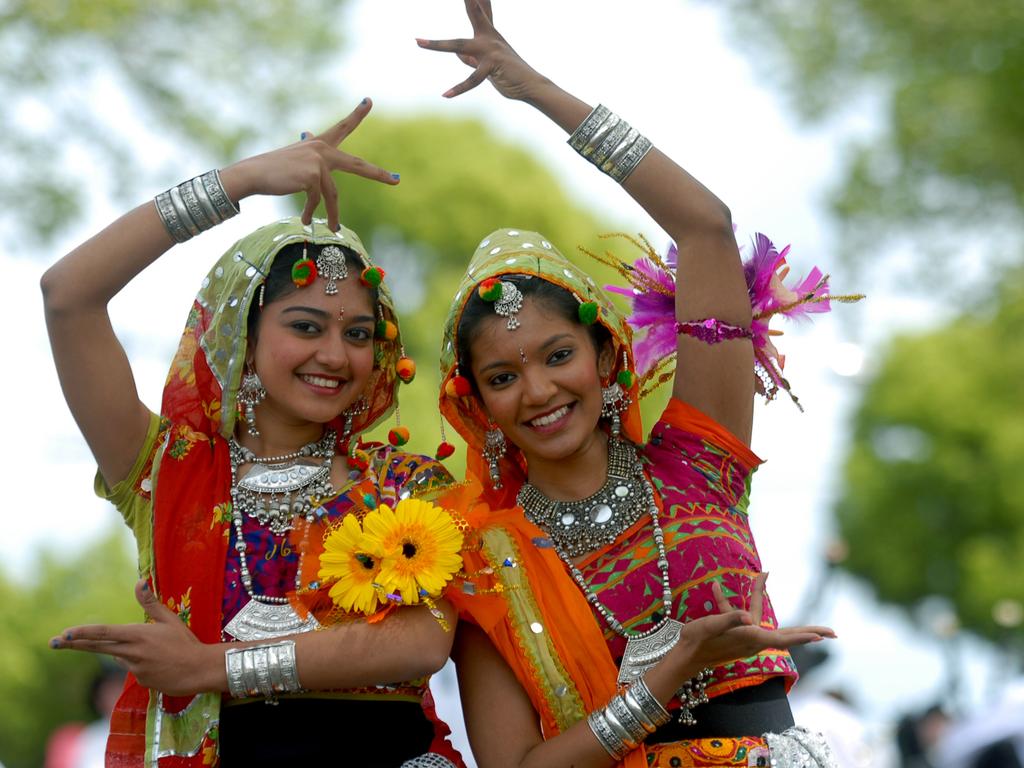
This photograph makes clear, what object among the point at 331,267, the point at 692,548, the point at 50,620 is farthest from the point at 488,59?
the point at 50,620

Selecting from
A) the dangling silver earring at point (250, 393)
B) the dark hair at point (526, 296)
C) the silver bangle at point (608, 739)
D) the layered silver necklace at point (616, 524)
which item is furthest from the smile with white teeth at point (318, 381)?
the silver bangle at point (608, 739)

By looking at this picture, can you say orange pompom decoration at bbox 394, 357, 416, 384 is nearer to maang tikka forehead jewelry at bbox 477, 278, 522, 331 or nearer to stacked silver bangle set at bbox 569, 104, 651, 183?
maang tikka forehead jewelry at bbox 477, 278, 522, 331

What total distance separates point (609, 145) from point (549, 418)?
0.77m

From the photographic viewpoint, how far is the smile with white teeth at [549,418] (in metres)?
3.57

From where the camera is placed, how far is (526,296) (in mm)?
3635

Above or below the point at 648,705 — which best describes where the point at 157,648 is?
above

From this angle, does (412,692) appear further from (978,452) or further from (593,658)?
(978,452)

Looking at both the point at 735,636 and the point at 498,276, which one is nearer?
the point at 735,636

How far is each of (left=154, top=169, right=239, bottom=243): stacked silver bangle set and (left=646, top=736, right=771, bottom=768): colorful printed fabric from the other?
1756 mm

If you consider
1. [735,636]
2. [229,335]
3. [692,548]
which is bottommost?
[735,636]

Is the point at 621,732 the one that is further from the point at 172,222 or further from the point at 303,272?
the point at 172,222

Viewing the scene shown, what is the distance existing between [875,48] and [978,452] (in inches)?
907

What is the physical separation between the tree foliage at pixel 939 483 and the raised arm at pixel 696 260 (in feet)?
85.7

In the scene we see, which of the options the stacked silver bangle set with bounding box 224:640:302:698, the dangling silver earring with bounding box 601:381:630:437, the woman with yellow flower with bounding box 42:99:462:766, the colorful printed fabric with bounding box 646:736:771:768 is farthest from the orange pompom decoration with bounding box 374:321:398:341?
the colorful printed fabric with bounding box 646:736:771:768
